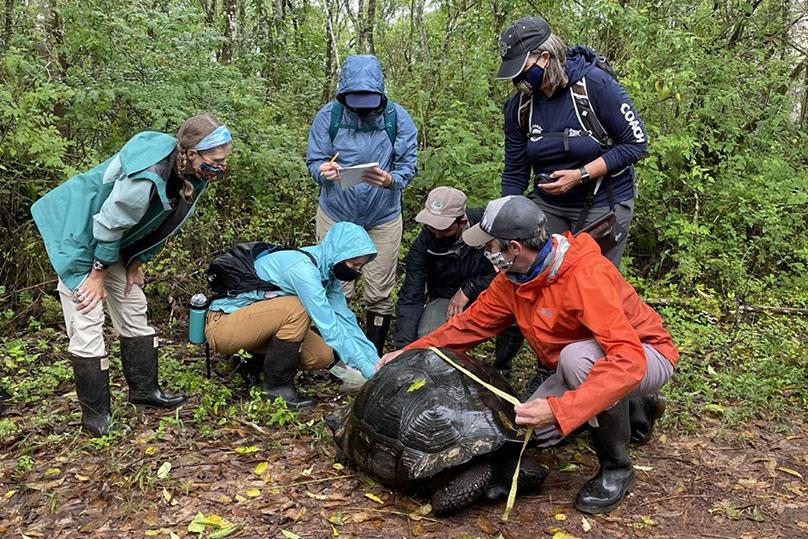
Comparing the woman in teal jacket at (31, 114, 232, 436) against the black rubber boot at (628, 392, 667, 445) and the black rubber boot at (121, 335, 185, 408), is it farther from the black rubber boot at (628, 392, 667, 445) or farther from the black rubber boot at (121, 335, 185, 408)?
the black rubber boot at (628, 392, 667, 445)

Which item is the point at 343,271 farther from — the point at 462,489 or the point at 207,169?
the point at 462,489

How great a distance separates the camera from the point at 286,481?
367cm

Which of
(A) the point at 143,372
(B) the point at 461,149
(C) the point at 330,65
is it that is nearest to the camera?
(A) the point at 143,372

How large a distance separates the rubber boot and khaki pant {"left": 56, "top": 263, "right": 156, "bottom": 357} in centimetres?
245

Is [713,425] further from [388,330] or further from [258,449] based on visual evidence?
[258,449]

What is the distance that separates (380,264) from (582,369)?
2303mm

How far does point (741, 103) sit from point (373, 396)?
6.50 m

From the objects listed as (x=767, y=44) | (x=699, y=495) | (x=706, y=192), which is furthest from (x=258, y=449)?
(x=767, y=44)

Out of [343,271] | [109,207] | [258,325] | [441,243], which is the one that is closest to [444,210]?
[441,243]

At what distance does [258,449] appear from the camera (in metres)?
3.99

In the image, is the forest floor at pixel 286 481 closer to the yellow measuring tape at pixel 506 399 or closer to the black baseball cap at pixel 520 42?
the yellow measuring tape at pixel 506 399

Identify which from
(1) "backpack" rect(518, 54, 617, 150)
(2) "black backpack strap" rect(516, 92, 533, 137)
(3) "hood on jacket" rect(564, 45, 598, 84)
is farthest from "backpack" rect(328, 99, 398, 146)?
(3) "hood on jacket" rect(564, 45, 598, 84)

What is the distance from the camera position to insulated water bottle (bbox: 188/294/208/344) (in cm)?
460

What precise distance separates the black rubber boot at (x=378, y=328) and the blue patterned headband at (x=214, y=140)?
2028mm
